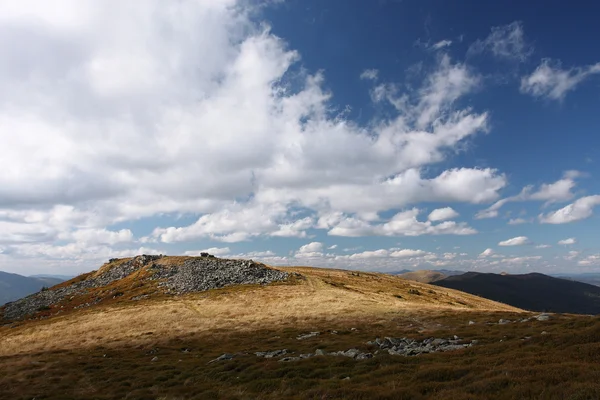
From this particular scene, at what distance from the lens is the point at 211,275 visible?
9588 centimetres

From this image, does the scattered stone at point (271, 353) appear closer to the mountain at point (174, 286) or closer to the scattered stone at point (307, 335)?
the scattered stone at point (307, 335)

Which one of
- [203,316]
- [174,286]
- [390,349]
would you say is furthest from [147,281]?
[390,349]

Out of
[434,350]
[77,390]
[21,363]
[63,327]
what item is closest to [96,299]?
[63,327]

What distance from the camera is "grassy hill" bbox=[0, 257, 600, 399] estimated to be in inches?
665

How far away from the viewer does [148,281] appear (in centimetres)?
9600

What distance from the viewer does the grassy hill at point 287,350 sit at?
55.4 feet

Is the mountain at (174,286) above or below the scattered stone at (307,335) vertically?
above

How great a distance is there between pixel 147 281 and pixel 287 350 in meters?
75.6

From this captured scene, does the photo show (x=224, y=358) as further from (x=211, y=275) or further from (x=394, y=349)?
(x=211, y=275)

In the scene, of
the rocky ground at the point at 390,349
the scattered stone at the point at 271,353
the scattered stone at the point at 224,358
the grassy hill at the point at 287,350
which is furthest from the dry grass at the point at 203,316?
the rocky ground at the point at 390,349

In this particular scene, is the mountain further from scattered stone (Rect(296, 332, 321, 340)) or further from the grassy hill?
scattered stone (Rect(296, 332, 321, 340))

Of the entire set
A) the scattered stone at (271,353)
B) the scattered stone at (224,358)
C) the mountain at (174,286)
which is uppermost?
the mountain at (174,286)

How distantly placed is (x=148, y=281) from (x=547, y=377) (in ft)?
321

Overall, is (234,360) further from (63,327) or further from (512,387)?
(63,327)
